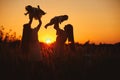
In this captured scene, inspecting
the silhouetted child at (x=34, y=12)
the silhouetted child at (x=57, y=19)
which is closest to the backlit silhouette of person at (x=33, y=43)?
the silhouetted child at (x=34, y=12)

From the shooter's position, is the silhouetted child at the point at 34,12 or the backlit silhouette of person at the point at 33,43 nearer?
the backlit silhouette of person at the point at 33,43

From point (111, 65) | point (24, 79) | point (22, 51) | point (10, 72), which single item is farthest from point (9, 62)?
point (111, 65)

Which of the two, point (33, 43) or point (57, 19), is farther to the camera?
point (57, 19)

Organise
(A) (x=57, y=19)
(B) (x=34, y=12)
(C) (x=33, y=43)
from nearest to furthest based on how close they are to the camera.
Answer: (C) (x=33, y=43)
(B) (x=34, y=12)
(A) (x=57, y=19)

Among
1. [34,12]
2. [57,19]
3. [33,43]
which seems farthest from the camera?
[57,19]

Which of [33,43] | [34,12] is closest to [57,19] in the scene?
[34,12]

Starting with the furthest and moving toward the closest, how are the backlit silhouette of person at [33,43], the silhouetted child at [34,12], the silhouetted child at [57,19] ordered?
the silhouetted child at [57,19], the silhouetted child at [34,12], the backlit silhouette of person at [33,43]

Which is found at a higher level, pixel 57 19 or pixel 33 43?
pixel 57 19

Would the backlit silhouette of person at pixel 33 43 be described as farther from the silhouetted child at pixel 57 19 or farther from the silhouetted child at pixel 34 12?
the silhouetted child at pixel 57 19

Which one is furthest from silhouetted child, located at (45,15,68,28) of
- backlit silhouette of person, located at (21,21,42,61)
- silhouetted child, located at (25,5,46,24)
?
backlit silhouette of person, located at (21,21,42,61)

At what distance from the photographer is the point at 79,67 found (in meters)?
9.96

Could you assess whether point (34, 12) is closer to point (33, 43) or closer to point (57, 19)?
point (33, 43)

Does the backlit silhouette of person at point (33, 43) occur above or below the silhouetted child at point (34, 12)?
below

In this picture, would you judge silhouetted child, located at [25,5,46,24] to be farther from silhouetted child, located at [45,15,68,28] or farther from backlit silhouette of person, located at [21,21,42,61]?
silhouetted child, located at [45,15,68,28]
